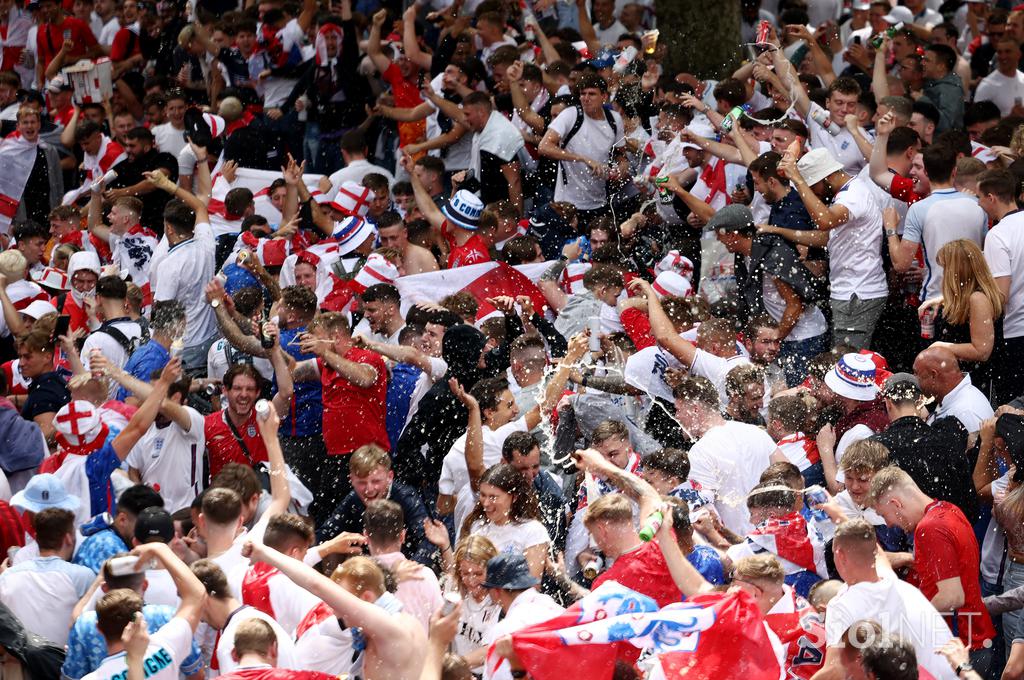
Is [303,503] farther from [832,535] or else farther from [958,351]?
[958,351]

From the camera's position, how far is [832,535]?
7508 millimetres

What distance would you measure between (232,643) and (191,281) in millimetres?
5592

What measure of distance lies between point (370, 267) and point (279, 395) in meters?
1.51

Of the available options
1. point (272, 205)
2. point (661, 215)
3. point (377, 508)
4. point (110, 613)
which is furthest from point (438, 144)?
point (110, 613)

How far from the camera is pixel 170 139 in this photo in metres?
15.3

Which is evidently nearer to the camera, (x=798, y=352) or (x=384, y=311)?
(x=798, y=352)

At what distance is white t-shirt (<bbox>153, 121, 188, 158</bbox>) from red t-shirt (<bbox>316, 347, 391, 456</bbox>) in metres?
5.95

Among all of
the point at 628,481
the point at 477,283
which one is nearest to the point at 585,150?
the point at 477,283

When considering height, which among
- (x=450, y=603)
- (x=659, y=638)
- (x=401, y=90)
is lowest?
(x=401, y=90)

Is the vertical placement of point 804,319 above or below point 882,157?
below

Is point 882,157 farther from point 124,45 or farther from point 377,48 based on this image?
point 124,45

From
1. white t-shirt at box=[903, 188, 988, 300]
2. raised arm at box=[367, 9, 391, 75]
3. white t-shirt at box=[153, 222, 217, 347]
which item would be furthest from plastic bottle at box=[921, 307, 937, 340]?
raised arm at box=[367, 9, 391, 75]

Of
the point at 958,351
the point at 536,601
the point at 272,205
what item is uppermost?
the point at 536,601

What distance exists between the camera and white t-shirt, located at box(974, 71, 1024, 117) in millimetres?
13195
